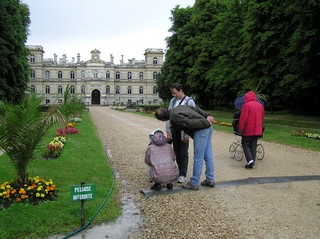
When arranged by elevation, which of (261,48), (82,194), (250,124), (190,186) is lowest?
(190,186)

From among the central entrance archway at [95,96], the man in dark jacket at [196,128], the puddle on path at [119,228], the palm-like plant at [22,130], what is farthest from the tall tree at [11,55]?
the central entrance archway at [95,96]

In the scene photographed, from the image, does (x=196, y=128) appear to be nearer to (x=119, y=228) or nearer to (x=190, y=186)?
(x=190, y=186)

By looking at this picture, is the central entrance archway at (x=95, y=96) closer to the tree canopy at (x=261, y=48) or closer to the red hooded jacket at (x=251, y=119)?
the tree canopy at (x=261, y=48)

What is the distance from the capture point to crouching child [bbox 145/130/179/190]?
5875mm

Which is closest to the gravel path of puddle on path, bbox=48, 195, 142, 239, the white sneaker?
puddle on path, bbox=48, 195, 142, 239

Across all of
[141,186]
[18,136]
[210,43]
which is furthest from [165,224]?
[210,43]

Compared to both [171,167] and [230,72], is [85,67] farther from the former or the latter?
[171,167]

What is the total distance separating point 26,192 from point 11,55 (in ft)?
82.7

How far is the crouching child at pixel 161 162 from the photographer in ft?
19.3

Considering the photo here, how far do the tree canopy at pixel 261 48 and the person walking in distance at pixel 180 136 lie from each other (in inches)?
468

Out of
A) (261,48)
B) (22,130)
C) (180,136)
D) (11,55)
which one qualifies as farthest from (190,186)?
(11,55)

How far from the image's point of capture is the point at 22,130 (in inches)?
203

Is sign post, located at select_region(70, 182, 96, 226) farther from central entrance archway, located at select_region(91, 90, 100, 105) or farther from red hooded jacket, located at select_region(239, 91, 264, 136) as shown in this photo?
central entrance archway, located at select_region(91, 90, 100, 105)

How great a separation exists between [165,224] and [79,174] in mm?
3043
